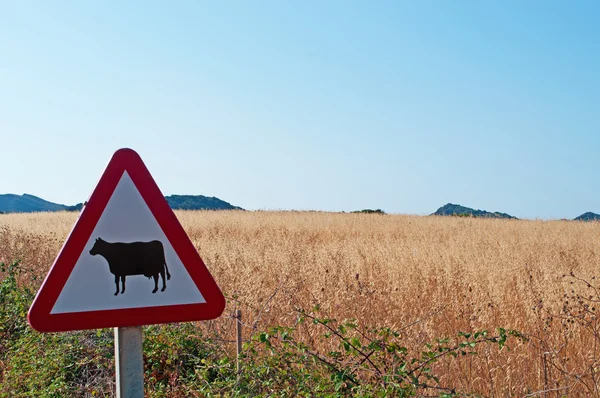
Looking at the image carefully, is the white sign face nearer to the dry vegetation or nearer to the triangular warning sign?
the triangular warning sign

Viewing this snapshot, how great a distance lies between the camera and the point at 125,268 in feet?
8.12

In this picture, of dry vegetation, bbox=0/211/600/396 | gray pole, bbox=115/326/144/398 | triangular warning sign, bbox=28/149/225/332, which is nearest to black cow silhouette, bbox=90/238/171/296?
triangular warning sign, bbox=28/149/225/332

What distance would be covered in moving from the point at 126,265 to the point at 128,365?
1.42 feet

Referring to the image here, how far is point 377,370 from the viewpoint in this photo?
3318 mm

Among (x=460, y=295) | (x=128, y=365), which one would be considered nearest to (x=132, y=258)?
(x=128, y=365)

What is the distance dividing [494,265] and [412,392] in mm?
6212

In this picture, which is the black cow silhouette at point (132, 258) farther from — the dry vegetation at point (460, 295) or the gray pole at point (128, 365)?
the dry vegetation at point (460, 295)

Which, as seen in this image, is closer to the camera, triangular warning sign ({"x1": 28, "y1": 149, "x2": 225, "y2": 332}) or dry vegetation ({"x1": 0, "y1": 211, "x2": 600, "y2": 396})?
triangular warning sign ({"x1": 28, "y1": 149, "x2": 225, "y2": 332})

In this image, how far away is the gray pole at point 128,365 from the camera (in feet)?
7.93

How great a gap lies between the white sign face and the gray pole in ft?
0.47

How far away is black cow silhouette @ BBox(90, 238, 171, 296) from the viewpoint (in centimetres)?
246

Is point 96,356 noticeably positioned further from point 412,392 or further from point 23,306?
point 412,392

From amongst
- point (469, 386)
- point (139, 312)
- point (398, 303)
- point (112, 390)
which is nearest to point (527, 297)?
point (398, 303)

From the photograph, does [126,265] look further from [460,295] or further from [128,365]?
[460,295]
